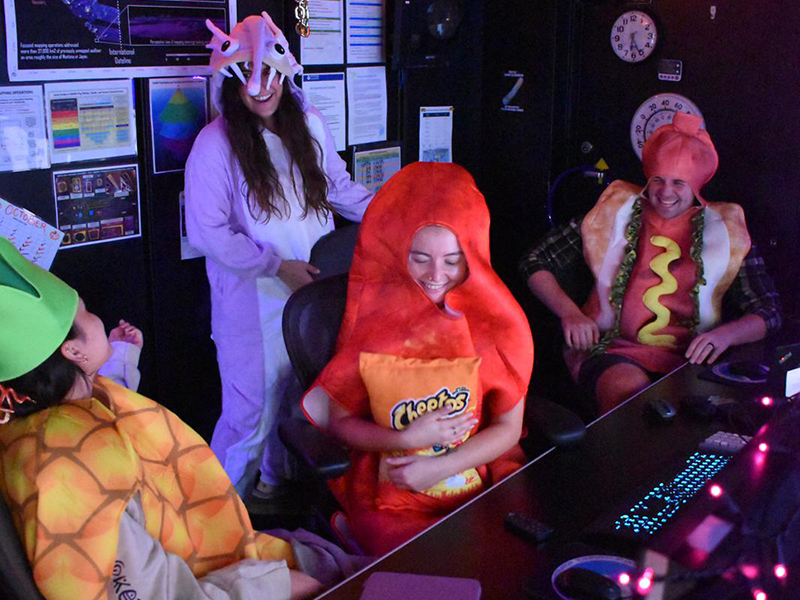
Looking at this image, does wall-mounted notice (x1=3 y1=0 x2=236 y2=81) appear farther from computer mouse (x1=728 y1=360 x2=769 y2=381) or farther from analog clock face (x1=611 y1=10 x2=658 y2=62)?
computer mouse (x1=728 y1=360 x2=769 y2=381)

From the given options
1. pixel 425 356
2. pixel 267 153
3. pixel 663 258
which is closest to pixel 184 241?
pixel 267 153

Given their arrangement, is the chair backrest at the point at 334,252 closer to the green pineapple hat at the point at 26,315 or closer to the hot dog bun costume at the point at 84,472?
the hot dog bun costume at the point at 84,472

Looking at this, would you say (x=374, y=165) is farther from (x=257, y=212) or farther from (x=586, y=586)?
(x=586, y=586)

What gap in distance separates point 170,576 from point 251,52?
185 centimetres

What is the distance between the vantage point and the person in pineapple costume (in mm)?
1481

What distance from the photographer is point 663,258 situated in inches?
117

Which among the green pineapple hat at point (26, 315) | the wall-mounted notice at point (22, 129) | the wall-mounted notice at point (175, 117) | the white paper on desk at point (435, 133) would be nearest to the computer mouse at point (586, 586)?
the green pineapple hat at point (26, 315)

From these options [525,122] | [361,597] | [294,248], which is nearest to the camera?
[361,597]

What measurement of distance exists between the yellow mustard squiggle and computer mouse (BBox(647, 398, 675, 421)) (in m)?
0.68

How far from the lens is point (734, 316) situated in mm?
3051

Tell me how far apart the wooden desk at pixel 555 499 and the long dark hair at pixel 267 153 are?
4.44 ft

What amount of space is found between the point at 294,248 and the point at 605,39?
1.75 m

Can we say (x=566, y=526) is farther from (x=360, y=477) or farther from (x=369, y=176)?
(x=369, y=176)

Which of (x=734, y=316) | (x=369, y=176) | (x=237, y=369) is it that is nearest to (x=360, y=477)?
(x=237, y=369)
